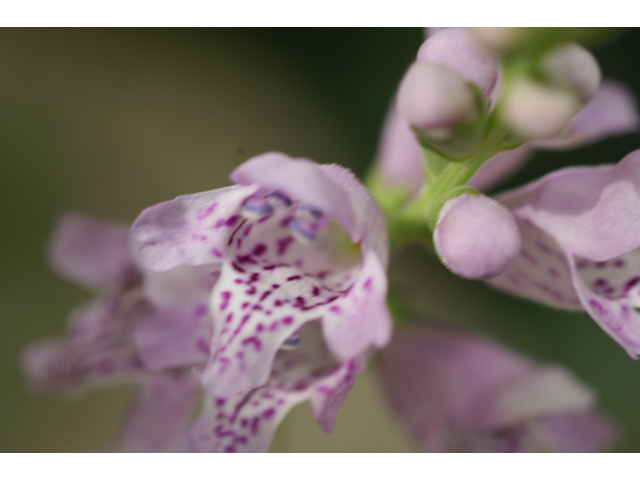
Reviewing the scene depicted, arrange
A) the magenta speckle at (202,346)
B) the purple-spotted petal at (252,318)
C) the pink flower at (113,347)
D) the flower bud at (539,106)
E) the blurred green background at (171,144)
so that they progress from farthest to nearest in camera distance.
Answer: the blurred green background at (171,144)
the pink flower at (113,347)
the magenta speckle at (202,346)
the purple-spotted petal at (252,318)
the flower bud at (539,106)

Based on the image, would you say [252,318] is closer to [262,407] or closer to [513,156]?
[262,407]

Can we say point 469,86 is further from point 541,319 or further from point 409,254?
point 409,254

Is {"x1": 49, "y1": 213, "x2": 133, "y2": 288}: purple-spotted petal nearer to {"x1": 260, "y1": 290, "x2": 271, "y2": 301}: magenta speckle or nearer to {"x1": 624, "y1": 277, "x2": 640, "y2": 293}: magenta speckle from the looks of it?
Answer: {"x1": 260, "y1": 290, "x2": 271, "y2": 301}: magenta speckle

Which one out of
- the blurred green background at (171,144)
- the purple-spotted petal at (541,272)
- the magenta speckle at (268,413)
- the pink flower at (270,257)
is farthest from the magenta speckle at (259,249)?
the blurred green background at (171,144)

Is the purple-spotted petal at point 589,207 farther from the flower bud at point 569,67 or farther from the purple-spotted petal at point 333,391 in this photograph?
the purple-spotted petal at point 333,391

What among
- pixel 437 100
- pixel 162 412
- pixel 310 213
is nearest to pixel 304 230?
pixel 310 213

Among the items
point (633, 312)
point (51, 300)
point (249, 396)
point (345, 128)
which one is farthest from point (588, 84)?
point (51, 300)

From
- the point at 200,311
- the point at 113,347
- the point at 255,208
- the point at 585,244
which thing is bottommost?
the point at 113,347
